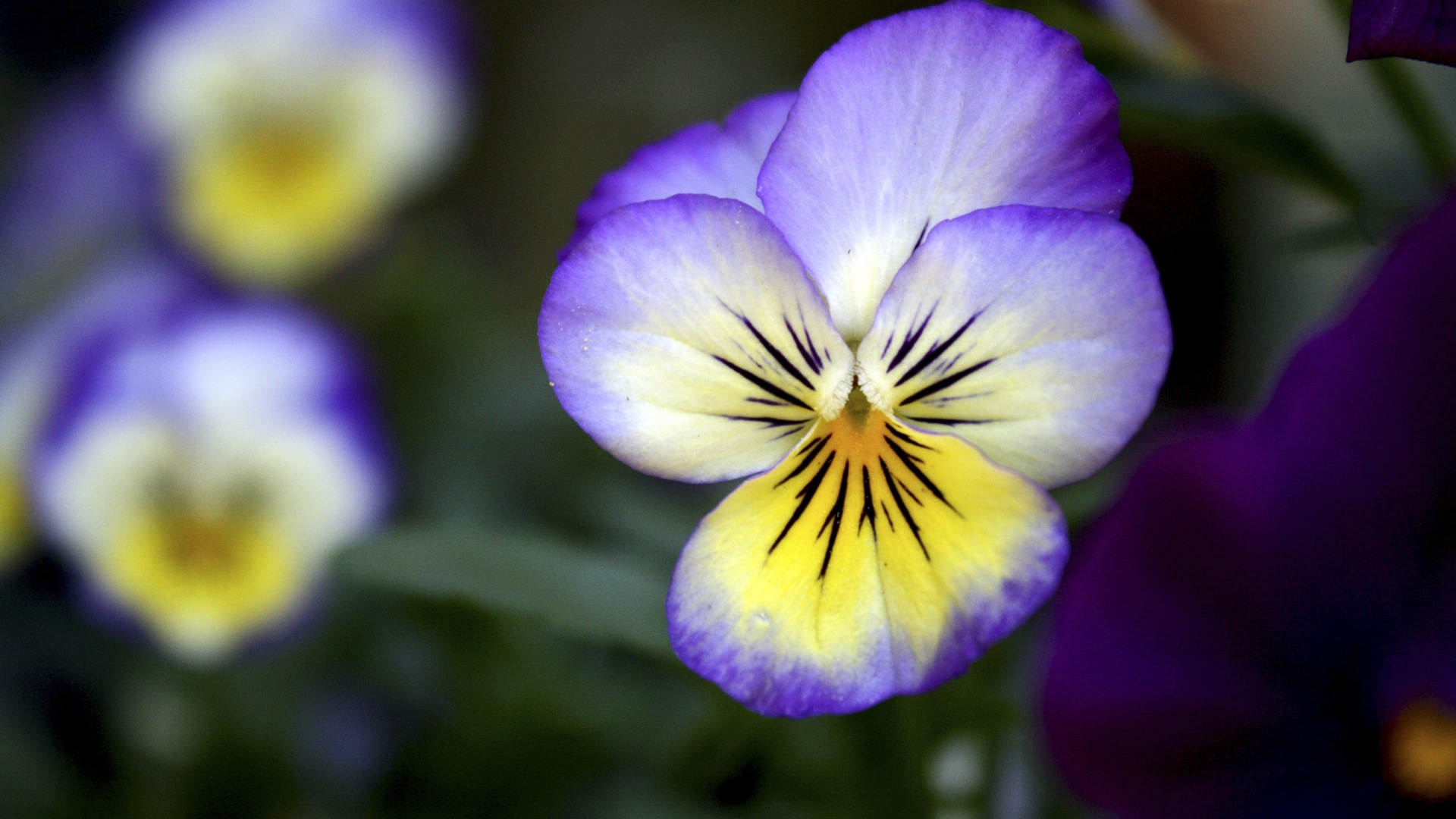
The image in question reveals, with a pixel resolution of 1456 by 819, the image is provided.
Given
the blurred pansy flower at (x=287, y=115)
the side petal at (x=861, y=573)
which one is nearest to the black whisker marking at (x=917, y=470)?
the side petal at (x=861, y=573)

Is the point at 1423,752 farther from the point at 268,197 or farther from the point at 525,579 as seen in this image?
the point at 268,197

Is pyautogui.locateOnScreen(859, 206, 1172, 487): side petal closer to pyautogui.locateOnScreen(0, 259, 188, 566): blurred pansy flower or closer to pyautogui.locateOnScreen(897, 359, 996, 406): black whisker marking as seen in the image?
pyautogui.locateOnScreen(897, 359, 996, 406): black whisker marking

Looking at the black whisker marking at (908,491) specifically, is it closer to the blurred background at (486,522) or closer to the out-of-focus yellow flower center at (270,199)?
the blurred background at (486,522)

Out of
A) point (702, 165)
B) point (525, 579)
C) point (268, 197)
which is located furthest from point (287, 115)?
point (702, 165)

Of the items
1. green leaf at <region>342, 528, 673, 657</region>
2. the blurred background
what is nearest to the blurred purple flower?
the blurred background

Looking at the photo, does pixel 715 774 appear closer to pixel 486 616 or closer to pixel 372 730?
pixel 486 616

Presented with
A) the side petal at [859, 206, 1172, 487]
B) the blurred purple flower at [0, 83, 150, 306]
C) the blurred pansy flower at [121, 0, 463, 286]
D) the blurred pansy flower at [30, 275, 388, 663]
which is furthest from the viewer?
the blurred purple flower at [0, 83, 150, 306]

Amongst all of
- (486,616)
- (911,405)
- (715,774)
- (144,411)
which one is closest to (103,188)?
(144,411)
